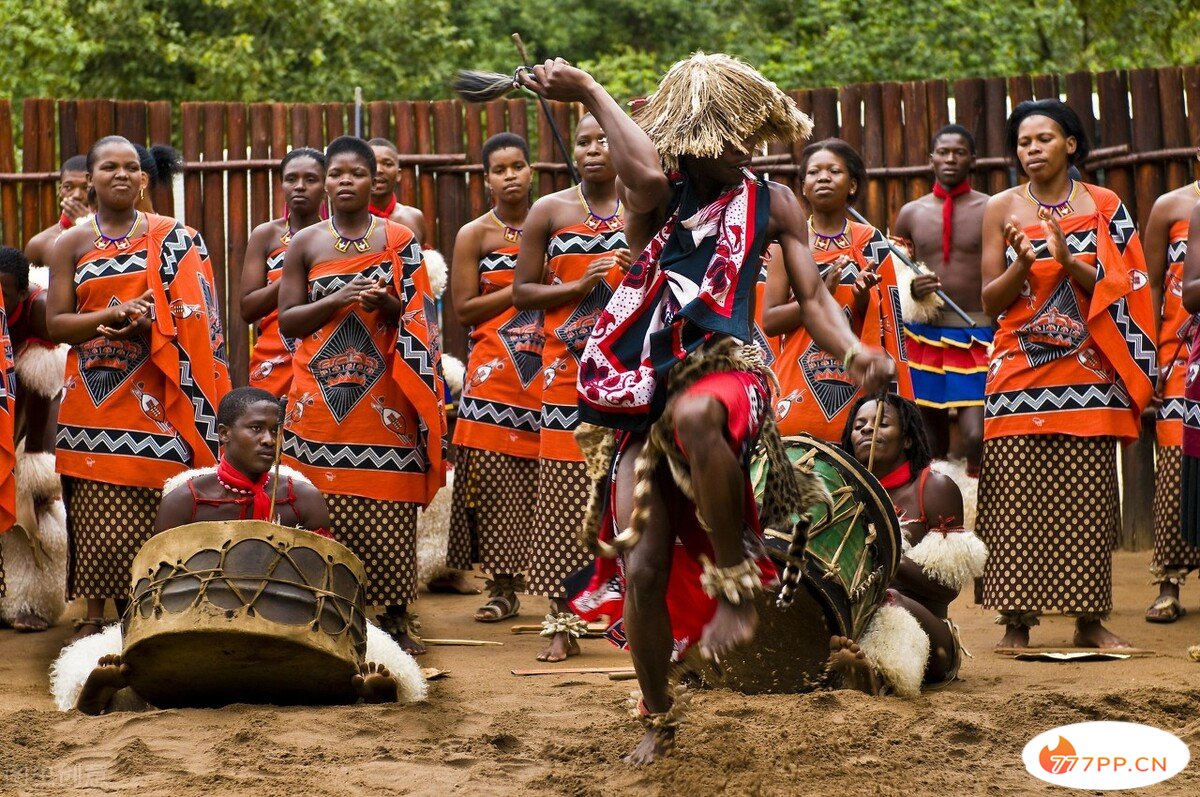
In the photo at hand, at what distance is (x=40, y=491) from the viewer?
845 cm

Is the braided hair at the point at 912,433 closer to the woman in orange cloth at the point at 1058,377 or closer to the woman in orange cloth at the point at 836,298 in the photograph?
the woman in orange cloth at the point at 836,298

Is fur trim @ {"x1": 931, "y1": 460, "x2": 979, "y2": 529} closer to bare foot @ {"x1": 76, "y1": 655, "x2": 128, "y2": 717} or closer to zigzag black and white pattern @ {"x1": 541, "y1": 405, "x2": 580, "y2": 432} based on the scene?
zigzag black and white pattern @ {"x1": 541, "y1": 405, "x2": 580, "y2": 432}

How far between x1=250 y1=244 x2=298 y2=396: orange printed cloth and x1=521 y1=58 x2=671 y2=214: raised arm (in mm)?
4224

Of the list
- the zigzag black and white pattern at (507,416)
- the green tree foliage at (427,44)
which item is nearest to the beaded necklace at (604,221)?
the zigzag black and white pattern at (507,416)

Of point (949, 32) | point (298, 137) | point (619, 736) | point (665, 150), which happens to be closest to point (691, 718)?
point (619, 736)

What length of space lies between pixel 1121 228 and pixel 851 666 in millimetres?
2740

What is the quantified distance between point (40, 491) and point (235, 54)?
11.7 meters

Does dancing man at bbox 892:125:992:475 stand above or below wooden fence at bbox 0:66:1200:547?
below

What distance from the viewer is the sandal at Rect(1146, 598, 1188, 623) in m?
8.23

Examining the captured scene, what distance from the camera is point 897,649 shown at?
6086 mm

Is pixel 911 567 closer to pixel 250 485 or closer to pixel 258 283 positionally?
pixel 250 485

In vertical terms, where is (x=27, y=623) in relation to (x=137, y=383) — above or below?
below

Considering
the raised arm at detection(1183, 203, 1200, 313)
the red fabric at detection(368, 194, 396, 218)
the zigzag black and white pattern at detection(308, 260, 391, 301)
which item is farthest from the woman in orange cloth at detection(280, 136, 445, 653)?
the raised arm at detection(1183, 203, 1200, 313)

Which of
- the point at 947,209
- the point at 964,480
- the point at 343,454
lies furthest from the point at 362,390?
the point at 947,209
